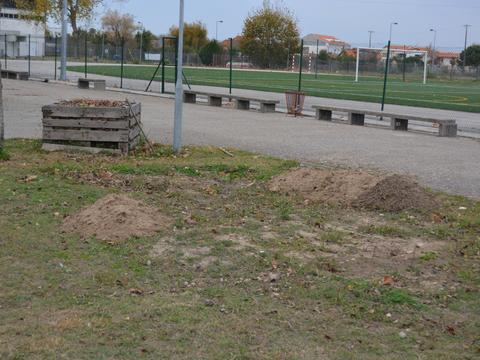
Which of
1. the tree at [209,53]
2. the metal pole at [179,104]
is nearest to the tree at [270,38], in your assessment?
the tree at [209,53]

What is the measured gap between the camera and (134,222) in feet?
23.4

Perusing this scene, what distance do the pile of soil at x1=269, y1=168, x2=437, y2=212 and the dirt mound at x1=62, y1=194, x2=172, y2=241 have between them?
2234 mm

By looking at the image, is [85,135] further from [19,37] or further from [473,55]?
[473,55]

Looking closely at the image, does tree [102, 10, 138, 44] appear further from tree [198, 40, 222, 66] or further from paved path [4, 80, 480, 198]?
paved path [4, 80, 480, 198]

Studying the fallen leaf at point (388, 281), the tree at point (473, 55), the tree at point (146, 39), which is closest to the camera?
the fallen leaf at point (388, 281)

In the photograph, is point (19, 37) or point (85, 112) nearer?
point (85, 112)

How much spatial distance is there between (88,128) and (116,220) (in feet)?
16.8

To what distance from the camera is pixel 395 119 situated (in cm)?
1852

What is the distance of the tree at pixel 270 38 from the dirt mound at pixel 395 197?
217 feet

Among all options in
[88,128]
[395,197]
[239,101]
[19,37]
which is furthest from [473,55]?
[395,197]

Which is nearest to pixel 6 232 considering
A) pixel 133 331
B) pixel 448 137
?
pixel 133 331

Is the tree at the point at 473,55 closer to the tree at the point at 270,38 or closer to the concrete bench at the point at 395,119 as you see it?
the tree at the point at 270,38

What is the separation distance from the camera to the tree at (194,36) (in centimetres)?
8917

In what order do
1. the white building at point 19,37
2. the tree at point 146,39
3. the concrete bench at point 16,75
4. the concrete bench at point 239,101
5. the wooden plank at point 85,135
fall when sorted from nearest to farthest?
the wooden plank at point 85,135 → the concrete bench at point 239,101 → the concrete bench at point 16,75 → the white building at point 19,37 → the tree at point 146,39
